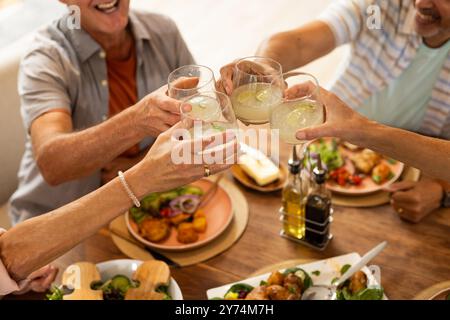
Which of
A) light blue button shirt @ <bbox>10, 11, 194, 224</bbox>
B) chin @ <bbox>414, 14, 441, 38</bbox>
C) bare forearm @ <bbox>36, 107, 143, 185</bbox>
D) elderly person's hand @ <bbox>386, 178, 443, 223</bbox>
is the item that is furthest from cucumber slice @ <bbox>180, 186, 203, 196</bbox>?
chin @ <bbox>414, 14, 441, 38</bbox>

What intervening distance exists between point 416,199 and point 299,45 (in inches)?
28.0

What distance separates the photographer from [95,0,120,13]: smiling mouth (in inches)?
71.1

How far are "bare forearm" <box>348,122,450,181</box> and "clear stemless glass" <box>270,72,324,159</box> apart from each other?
0.49 ft

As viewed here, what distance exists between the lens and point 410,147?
4.44ft

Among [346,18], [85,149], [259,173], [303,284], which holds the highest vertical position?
[346,18]

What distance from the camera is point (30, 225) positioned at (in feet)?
4.13

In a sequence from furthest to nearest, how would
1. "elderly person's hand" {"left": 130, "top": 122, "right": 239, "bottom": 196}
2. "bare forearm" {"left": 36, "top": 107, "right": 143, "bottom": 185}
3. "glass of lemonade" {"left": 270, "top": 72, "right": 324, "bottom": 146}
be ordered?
"bare forearm" {"left": 36, "top": 107, "right": 143, "bottom": 185} < "glass of lemonade" {"left": 270, "top": 72, "right": 324, "bottom": 146} < "elderly person's hand" {"left": 130, "top": 122, "right": 239, "bottom": 196}

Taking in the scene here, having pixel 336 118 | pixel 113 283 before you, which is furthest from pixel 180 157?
pixel 113 283

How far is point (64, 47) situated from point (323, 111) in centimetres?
108

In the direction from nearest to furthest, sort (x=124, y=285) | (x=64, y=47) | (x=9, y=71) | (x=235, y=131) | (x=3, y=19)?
(x=235, y=131) < (x=124, y=285) < (x=64, y=47) < (x=9, y=71) < (x=3, y=19)

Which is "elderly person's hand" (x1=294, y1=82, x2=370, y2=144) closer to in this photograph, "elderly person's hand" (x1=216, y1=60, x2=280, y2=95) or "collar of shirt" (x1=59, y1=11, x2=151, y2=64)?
"elderly person's hand" (x1=216, y1=60, x2=280, y2=95)

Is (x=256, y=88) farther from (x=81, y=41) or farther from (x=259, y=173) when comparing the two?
(x=81, y=41)

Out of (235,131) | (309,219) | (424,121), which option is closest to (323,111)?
(235,131)
